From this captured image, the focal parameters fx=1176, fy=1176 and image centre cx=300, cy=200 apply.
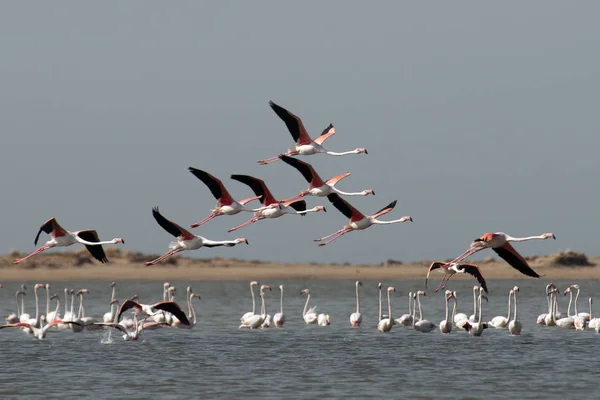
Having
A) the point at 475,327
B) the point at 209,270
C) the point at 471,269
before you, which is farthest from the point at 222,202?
the point at 209,270

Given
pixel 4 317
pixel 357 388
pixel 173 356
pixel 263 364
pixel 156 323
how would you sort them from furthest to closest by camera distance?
1. pixel 4 317
2. pixel 156 323
3. pixel 173 356
4. pixel 263 364
5. pixel 357 388

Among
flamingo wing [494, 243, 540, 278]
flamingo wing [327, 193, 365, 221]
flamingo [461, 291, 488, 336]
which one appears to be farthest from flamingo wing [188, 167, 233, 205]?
flamingo [461, 291, 488, 336]

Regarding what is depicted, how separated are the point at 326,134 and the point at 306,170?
2667 mm

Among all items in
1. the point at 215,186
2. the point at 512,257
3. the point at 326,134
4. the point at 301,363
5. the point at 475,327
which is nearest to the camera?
the point at 512,257

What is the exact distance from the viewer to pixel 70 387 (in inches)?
825

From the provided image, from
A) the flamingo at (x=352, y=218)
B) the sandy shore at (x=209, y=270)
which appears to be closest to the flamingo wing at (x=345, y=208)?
the flamingo at (x=352, y=218)

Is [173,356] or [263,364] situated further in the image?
[173,356]

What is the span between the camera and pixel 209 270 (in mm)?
70688

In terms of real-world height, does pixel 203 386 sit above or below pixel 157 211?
below

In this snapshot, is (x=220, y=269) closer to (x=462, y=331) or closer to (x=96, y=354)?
(x=462, y=331)

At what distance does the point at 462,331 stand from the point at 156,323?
27.0ft

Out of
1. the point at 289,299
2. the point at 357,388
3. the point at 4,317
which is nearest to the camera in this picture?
the point at 357,388

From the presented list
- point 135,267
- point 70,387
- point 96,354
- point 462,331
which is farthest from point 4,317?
point 135,267

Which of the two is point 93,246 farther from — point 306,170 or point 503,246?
point 503,246
